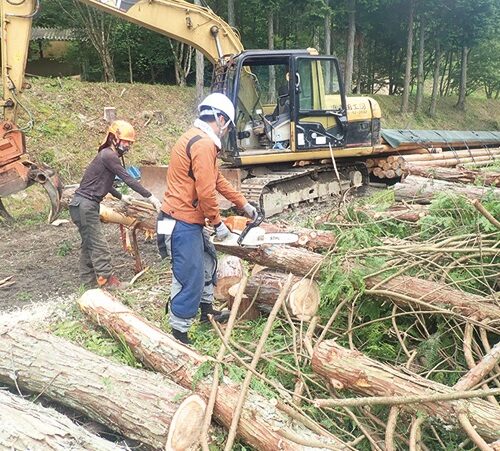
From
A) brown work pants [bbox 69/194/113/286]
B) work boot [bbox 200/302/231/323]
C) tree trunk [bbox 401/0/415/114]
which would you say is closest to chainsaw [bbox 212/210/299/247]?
work boot [bbox 200/302/231/323]

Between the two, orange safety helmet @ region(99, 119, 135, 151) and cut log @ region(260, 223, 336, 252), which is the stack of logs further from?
orange safety helmet @ region(99, 119, 135, 151)

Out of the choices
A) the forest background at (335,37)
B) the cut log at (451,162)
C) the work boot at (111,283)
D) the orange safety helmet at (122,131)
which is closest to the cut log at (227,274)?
the work boot at (111,283)

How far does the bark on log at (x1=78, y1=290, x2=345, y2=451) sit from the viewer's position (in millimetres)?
2943

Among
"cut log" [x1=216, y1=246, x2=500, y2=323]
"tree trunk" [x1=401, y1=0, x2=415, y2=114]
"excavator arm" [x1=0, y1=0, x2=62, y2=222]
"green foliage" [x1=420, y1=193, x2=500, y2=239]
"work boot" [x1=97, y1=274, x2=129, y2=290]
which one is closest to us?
"cut log" [x1=216, y1=246, x2=500, y2=323]

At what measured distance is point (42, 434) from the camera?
2990 mm

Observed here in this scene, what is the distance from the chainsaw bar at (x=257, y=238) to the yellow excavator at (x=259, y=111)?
287cm

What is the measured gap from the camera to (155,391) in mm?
3256

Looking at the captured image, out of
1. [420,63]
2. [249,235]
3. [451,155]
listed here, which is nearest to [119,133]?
[249,235]

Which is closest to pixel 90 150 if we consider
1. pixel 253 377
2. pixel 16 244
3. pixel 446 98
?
pixel 16 244

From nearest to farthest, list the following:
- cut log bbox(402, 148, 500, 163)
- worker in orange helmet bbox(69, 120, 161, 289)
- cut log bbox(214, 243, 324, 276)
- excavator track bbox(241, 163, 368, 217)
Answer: cut log bbox(214, 243, 324, 276), worker in orange helmet bbox(69, 120, 161, 289), excavator track bbox(241, 163, 368, 217), cut log bbox(402, 148, 500, 163)

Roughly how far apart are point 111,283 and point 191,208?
196 centimetres

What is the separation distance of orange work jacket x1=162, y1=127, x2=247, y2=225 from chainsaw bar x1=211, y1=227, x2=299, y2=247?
288 mm

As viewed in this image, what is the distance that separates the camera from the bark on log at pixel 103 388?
120 inches

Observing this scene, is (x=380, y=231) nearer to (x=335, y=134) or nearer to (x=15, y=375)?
(x=15, y=375)
